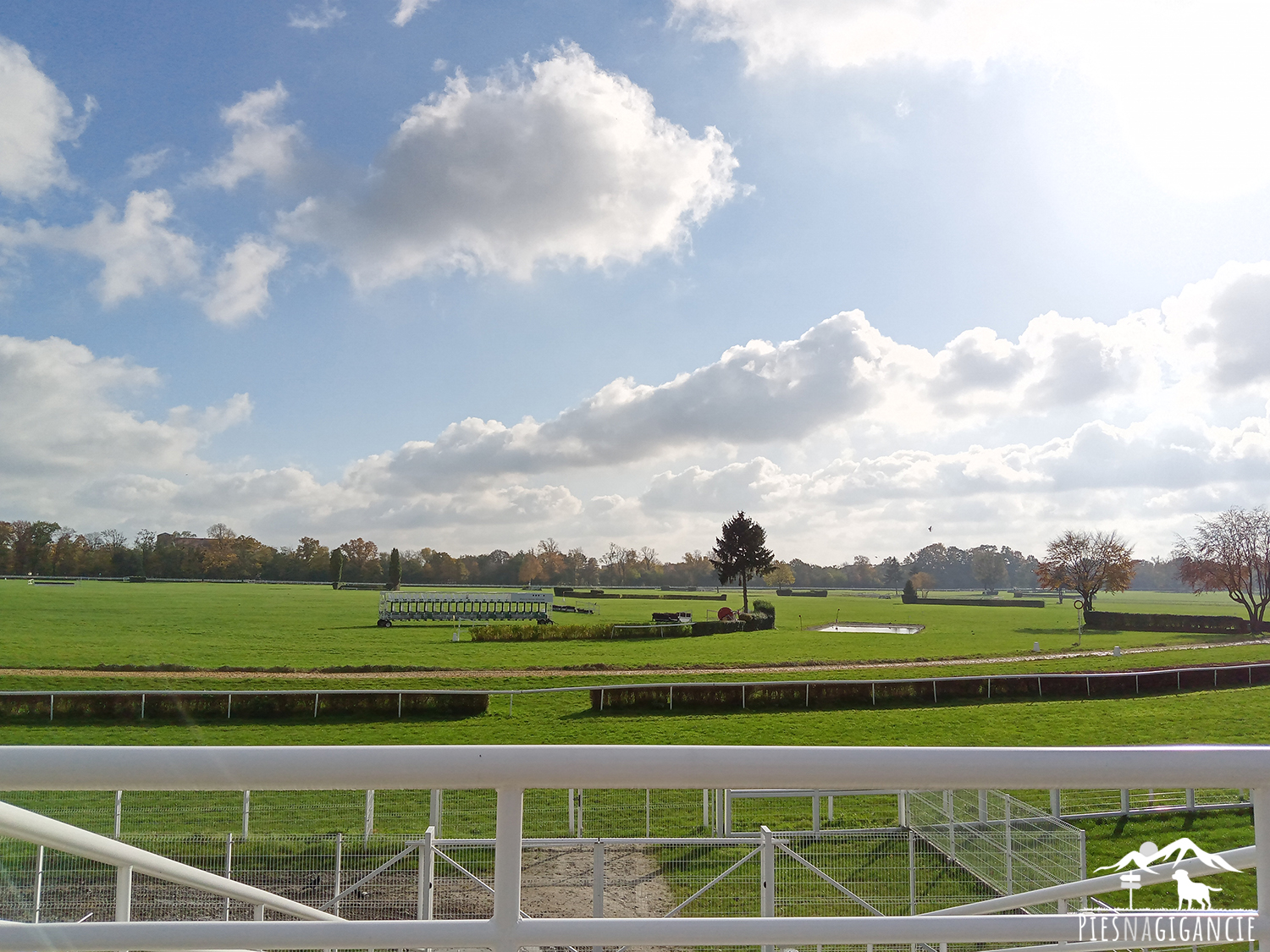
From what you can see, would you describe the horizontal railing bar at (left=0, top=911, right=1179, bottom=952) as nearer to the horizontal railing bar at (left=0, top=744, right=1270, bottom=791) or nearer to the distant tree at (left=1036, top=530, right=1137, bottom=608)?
the horizontal railing bar at (left=0, top=744, right=1270, bottom=791)

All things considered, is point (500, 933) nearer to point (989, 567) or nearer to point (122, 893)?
point (122, 893)

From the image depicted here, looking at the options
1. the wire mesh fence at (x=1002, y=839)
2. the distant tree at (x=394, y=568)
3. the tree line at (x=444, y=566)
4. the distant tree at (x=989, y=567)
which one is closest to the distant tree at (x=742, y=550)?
the tree line at (x=444, y=566)

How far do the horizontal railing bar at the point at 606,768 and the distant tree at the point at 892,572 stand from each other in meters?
119

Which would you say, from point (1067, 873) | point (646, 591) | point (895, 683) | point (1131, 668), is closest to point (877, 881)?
point (1067, 873)

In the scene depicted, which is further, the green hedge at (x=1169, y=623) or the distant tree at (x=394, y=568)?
the distant tree at (x=394, y=568)

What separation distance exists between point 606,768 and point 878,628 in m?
51.2

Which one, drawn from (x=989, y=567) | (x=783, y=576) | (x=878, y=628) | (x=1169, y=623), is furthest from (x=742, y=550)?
(x=989, y=567)

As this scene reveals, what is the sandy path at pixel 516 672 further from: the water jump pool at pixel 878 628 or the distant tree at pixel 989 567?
the distant tree at pixel 989 567

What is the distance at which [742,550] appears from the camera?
196 ft

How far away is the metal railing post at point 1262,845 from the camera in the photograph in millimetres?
1216

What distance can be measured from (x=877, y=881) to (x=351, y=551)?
87463 millimetres

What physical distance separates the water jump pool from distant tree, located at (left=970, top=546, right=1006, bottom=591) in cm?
6870

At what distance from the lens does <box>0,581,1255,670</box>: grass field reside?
105ft

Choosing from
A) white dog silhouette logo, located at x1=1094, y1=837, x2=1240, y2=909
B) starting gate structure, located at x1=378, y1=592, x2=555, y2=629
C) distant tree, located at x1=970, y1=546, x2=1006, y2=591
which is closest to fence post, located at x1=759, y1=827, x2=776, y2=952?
white dog silhouette logo, located at x1=1094, y1=837, x2=1240, y2=909
